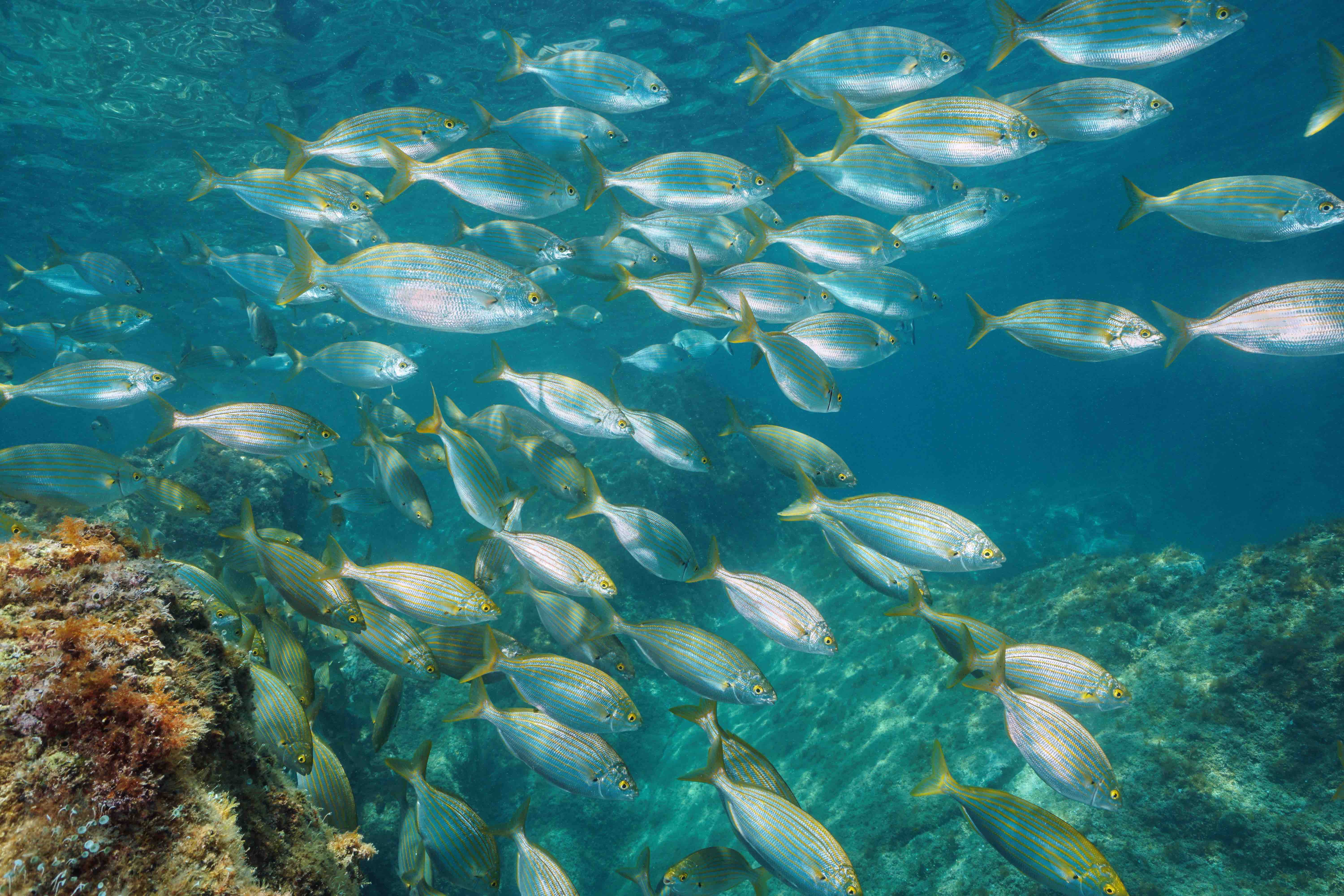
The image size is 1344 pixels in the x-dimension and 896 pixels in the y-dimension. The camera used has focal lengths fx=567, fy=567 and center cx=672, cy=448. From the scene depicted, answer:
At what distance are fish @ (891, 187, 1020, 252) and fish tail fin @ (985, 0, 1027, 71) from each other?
51.5 inches

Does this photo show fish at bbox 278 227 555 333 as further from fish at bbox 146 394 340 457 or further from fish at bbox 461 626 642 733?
fish at bbox 461 626 642 733

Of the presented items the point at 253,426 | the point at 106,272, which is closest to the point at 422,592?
the point at 253,426

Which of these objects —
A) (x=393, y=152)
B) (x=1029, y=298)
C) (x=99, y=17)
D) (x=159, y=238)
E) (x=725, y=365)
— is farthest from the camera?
(x=725, y=365)

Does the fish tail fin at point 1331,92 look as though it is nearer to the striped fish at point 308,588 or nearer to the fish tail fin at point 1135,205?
the fish tail fin at point 1135,205

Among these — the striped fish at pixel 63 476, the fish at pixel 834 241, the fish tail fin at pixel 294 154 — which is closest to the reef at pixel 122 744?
the striped fish at pixel 63 476

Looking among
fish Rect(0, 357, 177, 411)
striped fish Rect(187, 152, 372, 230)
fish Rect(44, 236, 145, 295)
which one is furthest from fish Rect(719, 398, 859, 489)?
fish Rect(44, 236, 145, 295)

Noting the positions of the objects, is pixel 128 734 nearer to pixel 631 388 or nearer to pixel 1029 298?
pixel 631 388

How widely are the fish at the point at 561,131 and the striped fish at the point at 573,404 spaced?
2.29m

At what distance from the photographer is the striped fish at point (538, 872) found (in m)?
3.22

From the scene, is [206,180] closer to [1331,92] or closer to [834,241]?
[834,241]

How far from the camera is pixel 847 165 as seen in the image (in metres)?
5.01

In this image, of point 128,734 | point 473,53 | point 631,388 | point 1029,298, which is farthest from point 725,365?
point 128,734

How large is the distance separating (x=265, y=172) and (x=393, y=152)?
5.04 feet

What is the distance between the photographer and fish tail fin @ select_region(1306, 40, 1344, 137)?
3.69 meters
